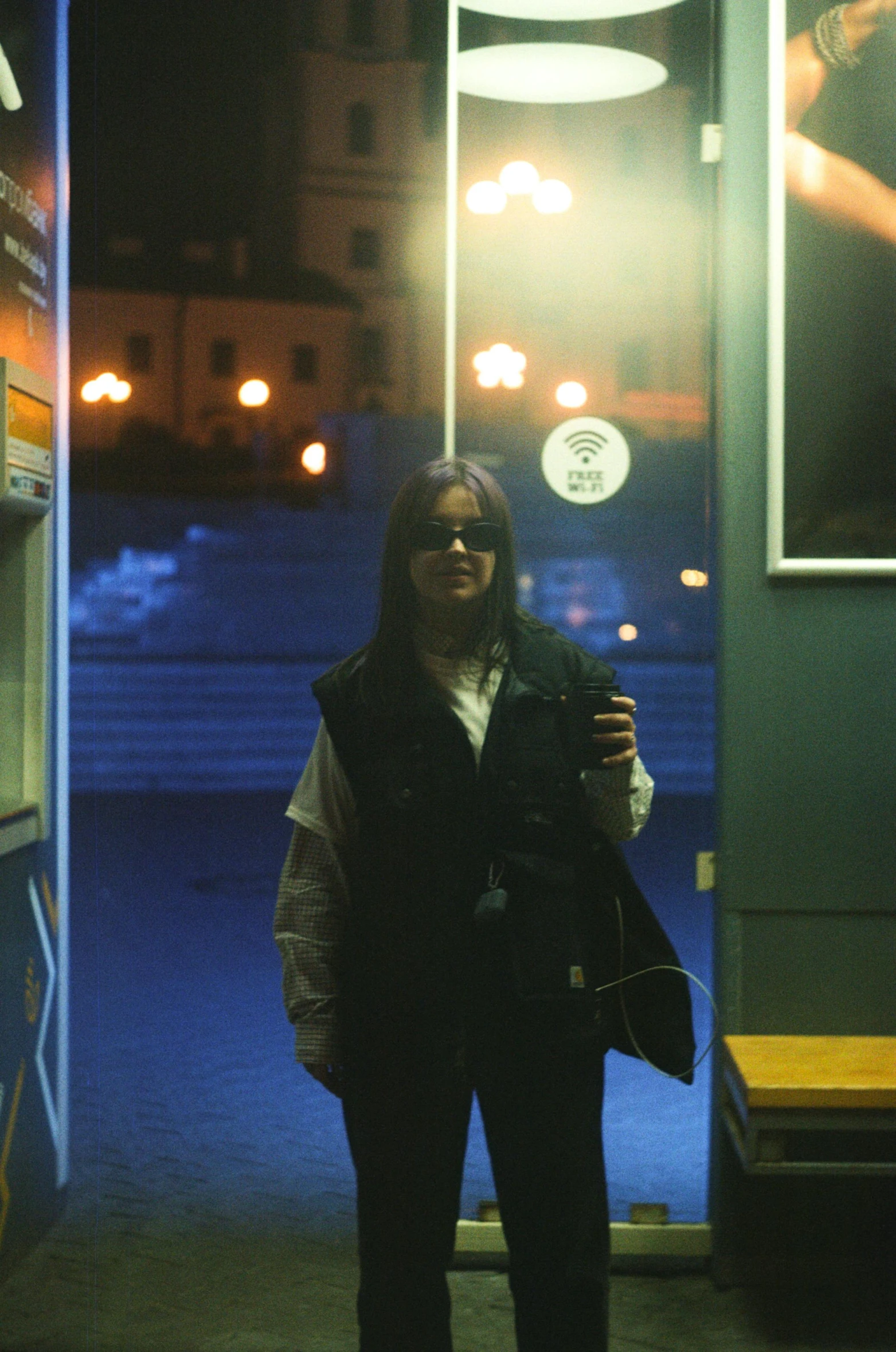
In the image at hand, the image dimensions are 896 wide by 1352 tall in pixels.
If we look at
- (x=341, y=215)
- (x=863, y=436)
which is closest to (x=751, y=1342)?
(x=863, y=436)

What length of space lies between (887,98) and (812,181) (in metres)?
0.29

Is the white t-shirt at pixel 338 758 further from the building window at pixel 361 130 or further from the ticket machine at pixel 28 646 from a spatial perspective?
the building window at pixel 361 130

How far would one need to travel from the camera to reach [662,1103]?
15.4 ft

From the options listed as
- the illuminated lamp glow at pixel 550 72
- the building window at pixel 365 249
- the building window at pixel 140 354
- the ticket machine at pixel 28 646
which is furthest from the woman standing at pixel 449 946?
the building window at pixel 140 354

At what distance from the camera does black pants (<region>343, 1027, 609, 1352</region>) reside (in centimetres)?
235

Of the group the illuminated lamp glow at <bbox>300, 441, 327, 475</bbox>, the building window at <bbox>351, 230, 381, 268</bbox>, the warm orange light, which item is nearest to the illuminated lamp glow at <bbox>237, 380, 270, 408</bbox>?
the illuminated lamp glow at <bbox>300, 441, 327, 475</bbox>

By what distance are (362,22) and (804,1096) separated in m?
3.70

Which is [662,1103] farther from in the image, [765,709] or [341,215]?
[341,215]

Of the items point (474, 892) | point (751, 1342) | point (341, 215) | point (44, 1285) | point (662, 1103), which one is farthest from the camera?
point (341, 215)

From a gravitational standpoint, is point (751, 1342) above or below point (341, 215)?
below

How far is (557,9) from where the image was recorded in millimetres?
3744

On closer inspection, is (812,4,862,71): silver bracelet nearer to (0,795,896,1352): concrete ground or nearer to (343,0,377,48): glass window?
(343,0,377,48): glass window

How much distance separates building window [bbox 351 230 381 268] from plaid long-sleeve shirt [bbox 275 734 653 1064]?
125 feet

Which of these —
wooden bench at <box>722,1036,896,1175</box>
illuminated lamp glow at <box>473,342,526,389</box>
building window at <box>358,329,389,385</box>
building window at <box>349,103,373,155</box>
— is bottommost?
wooden bench at <box>722,1036,896,1175</box>
